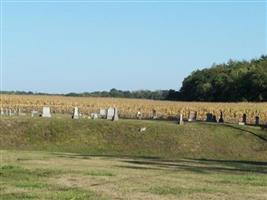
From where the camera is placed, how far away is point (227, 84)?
103 metres

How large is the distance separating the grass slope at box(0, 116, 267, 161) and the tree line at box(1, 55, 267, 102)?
56.7 metres

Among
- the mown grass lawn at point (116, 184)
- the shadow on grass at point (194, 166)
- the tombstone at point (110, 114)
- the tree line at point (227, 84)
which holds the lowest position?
the shadow on grass at point (194, 166)

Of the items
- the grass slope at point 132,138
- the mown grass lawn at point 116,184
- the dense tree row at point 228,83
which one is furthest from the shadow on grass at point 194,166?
the dense tree row at point 228,83

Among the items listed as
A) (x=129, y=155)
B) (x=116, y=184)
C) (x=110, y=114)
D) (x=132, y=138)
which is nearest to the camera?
(x=116, y=184)

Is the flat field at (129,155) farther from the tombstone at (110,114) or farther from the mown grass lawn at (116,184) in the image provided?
the tombstone at (110,114)

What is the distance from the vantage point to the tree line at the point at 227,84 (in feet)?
308

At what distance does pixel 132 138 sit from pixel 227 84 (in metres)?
70.0

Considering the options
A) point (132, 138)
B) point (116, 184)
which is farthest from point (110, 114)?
point (116, 184)

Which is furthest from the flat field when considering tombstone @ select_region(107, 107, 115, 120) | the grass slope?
tombstone @ select_region(107, 107, 115, 120)

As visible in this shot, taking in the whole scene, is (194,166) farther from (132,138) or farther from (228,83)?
(228,83)

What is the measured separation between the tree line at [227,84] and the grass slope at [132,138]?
56.7 m

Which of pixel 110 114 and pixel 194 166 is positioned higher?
pixel 110 114

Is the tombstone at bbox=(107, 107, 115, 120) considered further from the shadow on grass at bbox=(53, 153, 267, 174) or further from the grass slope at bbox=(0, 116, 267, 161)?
the shadow on grass at bbox=(53, 153, 267, 174)

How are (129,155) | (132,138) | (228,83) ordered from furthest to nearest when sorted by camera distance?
(228,83)
(132,138)
(129,155)
